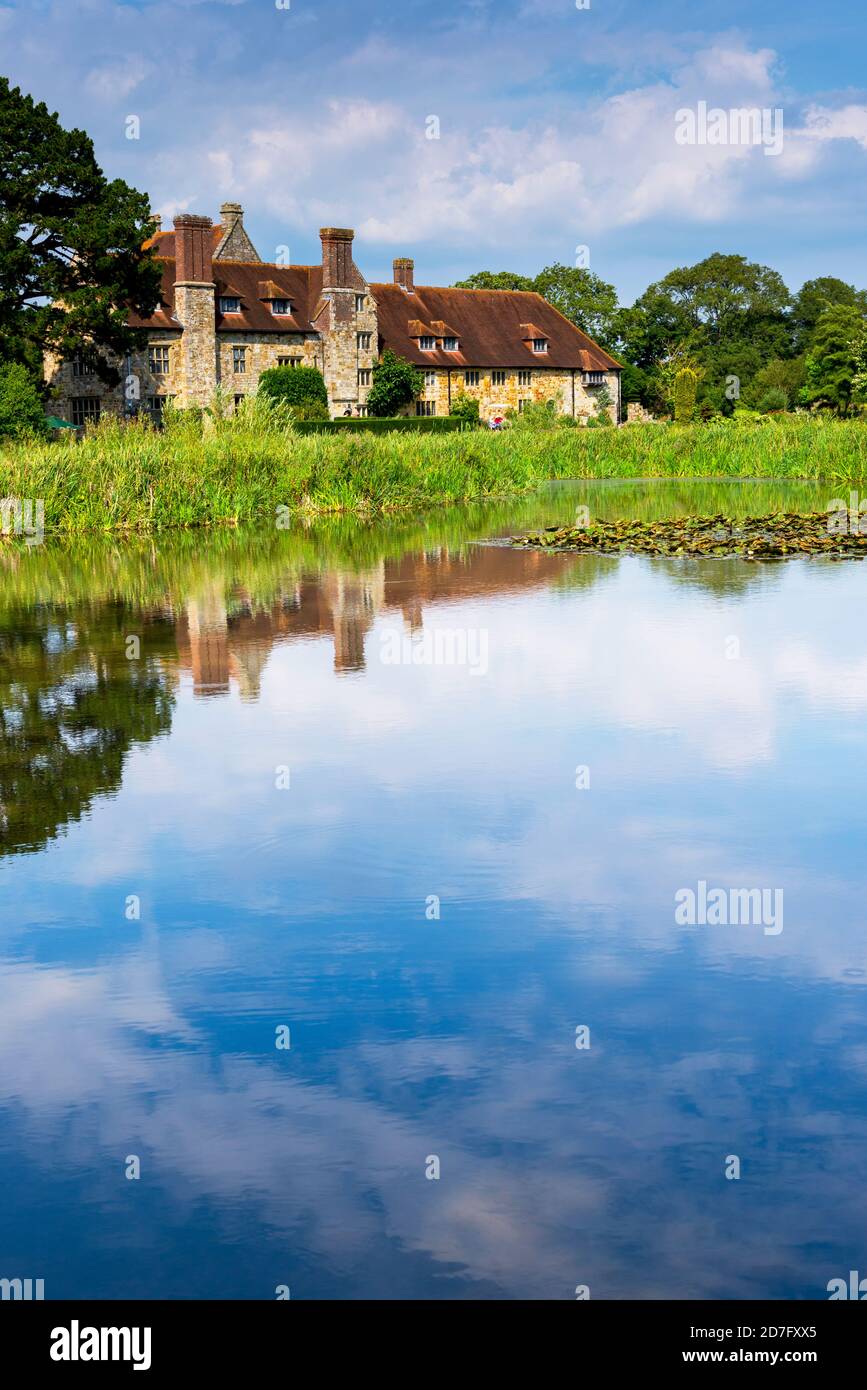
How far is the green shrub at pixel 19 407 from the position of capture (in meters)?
41.6

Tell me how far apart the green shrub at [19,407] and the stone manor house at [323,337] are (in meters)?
11.3

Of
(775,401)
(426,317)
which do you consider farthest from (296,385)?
(775,401)

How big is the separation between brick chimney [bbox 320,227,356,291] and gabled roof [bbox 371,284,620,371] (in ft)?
14.2

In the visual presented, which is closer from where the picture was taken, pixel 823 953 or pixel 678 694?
pixel 823 953

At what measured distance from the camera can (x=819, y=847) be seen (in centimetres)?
811

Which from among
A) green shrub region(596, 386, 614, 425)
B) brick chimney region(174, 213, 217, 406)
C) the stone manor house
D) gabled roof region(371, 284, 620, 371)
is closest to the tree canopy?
the stone manor house

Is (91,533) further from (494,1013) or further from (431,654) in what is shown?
(494,1013)

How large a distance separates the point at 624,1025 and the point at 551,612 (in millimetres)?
11724

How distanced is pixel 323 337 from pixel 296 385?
6432 millimetres

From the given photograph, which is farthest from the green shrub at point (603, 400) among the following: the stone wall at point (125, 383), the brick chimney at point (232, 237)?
the stone wall at point (125, 383)

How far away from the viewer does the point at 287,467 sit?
1299 inches

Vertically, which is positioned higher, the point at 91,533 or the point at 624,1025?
the point at 91,533
